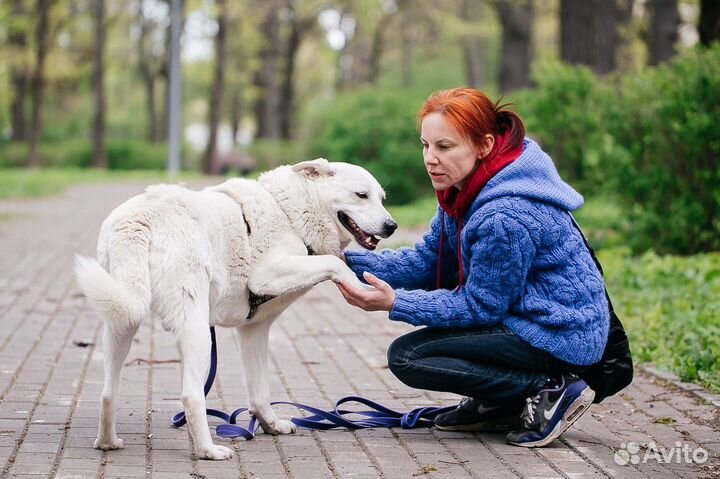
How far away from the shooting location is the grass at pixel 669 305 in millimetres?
6633

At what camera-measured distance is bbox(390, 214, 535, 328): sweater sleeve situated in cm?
460

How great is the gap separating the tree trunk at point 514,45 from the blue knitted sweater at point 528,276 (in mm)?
20000

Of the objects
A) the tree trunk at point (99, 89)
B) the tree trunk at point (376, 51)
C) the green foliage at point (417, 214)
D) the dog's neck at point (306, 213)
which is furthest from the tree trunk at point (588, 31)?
the tree trunk at point (99, 89)

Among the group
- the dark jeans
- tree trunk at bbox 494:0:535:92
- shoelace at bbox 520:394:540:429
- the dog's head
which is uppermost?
tree trunk at bbox 494:0:535:92

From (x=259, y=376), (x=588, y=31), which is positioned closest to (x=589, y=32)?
(x=588, y=31)

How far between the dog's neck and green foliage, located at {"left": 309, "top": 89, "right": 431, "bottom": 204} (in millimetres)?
15096

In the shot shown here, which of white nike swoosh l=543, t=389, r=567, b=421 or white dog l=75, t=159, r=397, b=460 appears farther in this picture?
white nike swoosh l=543, t=389, r=567, b=421

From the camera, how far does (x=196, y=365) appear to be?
4.30 meters

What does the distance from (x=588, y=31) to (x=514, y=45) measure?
25.9 ft

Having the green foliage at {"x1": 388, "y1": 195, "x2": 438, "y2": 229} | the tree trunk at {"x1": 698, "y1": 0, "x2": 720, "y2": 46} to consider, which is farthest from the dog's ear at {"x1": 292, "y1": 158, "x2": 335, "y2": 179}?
the green foliage at {"x1": 388, "y1": 195, "x2": 438, "y2": 229}

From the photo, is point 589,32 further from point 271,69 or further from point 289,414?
point 271,69

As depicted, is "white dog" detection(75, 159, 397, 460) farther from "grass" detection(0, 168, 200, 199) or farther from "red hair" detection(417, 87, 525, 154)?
"grass" detection(0, 168, 200, 199)

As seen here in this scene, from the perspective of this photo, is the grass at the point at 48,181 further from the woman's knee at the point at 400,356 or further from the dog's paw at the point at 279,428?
the woman's knee at the point at 400,356

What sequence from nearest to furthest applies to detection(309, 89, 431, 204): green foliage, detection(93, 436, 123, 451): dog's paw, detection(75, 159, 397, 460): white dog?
detection(75, 159, 397, 460): white dog → detection(93, 436, 123, 451): dog's paw → detection(309, 89, 431, 204): green foliage
